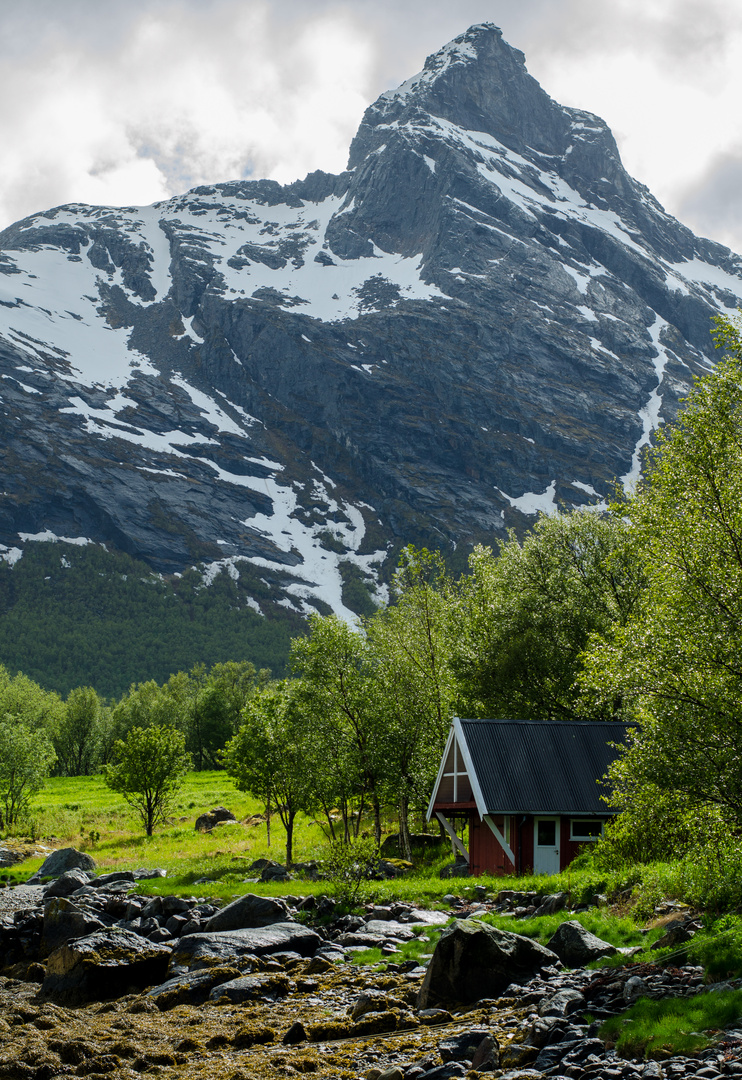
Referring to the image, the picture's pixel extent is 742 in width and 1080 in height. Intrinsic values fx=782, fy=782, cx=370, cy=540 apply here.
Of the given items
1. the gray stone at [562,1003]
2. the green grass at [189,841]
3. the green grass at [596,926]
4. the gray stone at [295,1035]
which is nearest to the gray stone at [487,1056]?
the gray stone at [562,1003]

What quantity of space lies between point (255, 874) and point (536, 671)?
18244mm

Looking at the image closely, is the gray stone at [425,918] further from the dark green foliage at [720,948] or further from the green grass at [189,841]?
the dark green foliage at [720,948]

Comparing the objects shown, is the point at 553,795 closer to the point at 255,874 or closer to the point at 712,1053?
the point at 255,874

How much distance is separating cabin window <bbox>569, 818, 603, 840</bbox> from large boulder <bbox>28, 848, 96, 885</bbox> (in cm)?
2575

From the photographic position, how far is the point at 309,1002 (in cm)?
1798

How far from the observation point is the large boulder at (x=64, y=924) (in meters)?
25.1

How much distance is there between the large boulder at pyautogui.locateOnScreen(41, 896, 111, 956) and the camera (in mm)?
25094

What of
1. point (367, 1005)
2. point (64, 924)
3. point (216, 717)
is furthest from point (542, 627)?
point (216, 717)

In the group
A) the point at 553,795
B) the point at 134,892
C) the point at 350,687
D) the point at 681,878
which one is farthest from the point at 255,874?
the point at 681,878

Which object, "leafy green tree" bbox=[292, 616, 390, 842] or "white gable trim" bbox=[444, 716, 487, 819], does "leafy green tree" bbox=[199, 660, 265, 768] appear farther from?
"white gable trim" bbox=[444, 716, 487, 819]

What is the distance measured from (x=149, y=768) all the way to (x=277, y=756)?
1960 centimetres

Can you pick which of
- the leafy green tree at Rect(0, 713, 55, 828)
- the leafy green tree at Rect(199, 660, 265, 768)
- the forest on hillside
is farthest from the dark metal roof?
the leafy green tree at Rect(199, 660, 265, 768)

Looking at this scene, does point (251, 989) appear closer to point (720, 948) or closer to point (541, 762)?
point (720, 948)

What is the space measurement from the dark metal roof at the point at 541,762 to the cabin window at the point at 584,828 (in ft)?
4.38
